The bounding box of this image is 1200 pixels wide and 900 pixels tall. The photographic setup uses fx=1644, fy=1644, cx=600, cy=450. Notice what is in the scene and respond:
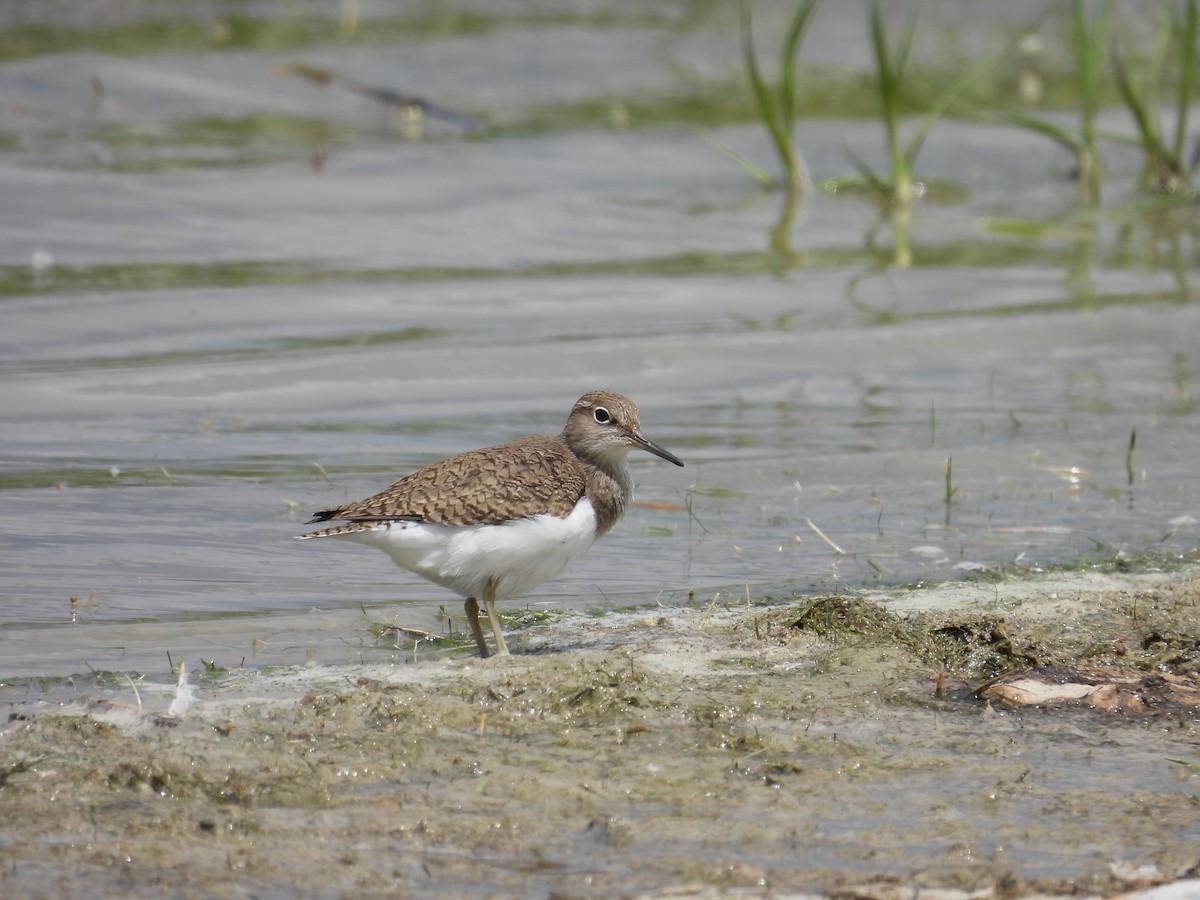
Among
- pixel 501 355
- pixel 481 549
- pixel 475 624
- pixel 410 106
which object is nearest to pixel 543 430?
pixel 501 355

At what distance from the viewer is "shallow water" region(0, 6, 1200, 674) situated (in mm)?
5930

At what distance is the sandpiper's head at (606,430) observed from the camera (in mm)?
5535

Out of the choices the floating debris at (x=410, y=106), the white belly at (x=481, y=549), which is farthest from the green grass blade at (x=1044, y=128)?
the white belly at (x=481, y=549)

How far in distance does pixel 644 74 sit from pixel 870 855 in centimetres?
1379

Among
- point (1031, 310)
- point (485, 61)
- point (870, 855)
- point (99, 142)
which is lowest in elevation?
point (870, 855)

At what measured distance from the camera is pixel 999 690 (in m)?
4.50

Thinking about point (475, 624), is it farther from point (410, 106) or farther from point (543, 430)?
point (410, 106)

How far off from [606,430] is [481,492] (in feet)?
2.33

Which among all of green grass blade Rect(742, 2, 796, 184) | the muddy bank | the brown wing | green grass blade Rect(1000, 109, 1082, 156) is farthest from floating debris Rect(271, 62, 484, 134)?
the muddy bank

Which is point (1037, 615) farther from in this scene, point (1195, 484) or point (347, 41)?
point (347, 41)

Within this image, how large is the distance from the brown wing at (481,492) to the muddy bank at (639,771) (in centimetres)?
45

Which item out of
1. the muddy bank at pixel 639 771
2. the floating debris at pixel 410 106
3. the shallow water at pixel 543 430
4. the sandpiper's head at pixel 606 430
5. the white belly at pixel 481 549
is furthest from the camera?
the floating debris at pixel 410 106

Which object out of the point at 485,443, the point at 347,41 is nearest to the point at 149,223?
the point at 485,443

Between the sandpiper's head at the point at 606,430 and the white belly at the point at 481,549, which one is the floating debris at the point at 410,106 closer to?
the sandpiper's head at the point at 606,430
